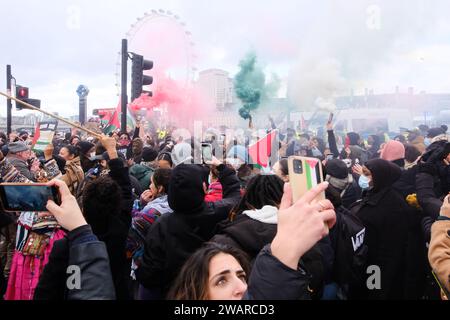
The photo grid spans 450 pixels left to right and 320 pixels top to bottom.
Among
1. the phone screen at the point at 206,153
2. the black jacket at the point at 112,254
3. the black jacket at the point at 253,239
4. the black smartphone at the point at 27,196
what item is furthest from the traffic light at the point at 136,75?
the black smartphone at the point at 27,196

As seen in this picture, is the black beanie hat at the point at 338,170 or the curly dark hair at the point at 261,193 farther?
the black beanie hat at the point at 338,170

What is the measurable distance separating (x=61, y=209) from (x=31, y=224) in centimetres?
167

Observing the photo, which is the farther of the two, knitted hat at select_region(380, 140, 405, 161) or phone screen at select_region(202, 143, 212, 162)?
knitted hat at select_region(380, 140, 405, 161)

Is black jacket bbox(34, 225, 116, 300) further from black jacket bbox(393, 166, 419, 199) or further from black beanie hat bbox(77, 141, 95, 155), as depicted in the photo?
black beanie hat bbox(77, 141, 95, 155)

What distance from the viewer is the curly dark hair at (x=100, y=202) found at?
9.21 feet

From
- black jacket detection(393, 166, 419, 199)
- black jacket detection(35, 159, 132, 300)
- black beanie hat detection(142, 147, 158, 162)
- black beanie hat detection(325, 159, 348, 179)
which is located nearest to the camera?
black jacket detection(35, 159, 132, 300)

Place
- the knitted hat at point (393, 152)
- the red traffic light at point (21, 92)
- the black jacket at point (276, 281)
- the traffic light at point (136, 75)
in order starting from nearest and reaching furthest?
1. the black jacket at point (276, 281)
2. the knitted hat at point (393, 152)
3. the traffic light at point (136, 75)
4. the red traffic light at point (21, 92)

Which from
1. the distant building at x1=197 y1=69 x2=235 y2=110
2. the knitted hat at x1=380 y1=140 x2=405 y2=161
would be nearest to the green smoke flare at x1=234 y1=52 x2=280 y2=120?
the distant building at x1=197 y1=69 x2=235 y2=110

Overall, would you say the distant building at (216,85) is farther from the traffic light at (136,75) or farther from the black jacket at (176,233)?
the black jacket at (176,233)

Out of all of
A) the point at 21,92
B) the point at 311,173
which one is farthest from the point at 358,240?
the point at 21,92

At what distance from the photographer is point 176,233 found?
2.91 meters

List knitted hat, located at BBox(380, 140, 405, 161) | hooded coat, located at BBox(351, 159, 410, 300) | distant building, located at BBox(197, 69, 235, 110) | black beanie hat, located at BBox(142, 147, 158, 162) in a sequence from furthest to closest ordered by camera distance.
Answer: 1. distant building, located at BBox(197, 69, 235, 110)
2. black beanie hat, located at BBox(142, 147, 158, 162)
3. knitted hat, located at BBox(380, 140, 405, 161)
4. hooded coat, located at BBox(351, 159, 410, 300)

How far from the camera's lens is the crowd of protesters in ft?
4.23
